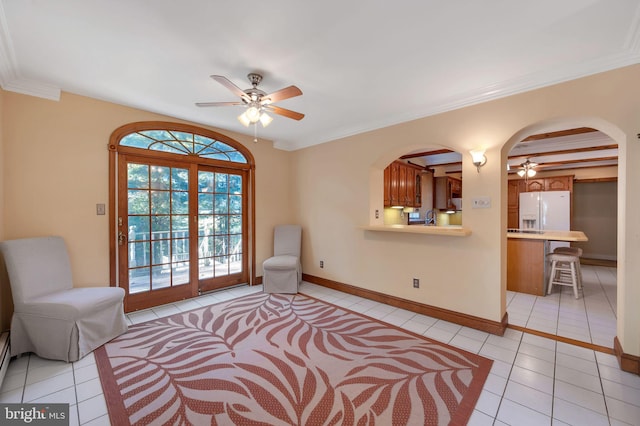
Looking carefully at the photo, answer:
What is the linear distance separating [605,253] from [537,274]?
4.55 metres

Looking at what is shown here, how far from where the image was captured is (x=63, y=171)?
283 centimetres

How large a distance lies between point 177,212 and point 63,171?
1.25 metres

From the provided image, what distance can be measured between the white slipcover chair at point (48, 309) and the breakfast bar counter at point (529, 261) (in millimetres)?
5537

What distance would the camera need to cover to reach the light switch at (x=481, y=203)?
281 cm

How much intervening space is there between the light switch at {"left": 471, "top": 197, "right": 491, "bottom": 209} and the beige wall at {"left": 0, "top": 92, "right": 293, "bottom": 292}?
4.18 metres

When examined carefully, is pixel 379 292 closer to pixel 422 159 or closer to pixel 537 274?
pixel 537 274

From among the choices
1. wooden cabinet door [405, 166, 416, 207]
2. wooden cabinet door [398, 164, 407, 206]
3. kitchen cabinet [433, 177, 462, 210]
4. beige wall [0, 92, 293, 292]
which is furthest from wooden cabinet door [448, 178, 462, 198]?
beige wall [0, 92, 293, 292]

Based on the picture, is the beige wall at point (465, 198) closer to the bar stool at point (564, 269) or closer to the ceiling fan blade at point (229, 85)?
the bar stool at point (564, 269)

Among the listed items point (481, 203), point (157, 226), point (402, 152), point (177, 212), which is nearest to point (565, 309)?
point (481, 203)

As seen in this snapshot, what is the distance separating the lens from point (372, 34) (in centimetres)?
188

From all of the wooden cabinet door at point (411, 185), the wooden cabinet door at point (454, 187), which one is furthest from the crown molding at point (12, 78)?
the wooden cabinet door at point (454, 187)

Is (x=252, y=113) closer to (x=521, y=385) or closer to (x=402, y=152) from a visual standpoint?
(x=402, y=152)

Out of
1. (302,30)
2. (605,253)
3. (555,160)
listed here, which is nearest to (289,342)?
(302,30)

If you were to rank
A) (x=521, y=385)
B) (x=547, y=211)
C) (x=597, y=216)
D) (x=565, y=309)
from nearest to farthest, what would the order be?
(x=521, y=385), (x=565, y=309), (x=547, y=211), (x=597, y=216)
